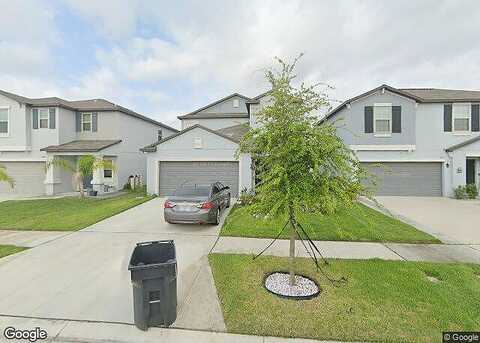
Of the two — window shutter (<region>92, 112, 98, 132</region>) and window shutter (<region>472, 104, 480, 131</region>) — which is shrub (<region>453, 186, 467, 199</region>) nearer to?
window shutter (<region>472, 104, 480, 131</region>)

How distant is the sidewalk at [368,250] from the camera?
21.3 ft

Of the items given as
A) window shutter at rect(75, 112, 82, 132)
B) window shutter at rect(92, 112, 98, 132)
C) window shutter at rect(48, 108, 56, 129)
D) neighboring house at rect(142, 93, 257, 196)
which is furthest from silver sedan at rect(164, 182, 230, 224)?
window shutter at rect(75, 112, 82, 132)

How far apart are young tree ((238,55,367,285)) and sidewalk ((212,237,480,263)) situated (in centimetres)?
227

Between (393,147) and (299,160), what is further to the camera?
(393,147)

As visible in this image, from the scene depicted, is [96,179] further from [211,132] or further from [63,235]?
[63,235]

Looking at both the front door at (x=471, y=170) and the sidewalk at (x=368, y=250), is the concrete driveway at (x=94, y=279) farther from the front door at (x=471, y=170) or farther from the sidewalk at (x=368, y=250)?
the front door at (x=471, y=170)

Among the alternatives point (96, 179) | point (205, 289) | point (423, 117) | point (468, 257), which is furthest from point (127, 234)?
point (423, 117)

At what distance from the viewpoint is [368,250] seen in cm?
695

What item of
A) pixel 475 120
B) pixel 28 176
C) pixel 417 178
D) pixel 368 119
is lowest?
pixel 417 178

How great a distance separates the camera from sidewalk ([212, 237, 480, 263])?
6.49 metres

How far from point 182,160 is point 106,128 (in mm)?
7656

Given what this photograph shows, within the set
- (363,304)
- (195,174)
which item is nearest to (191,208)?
(363,304)

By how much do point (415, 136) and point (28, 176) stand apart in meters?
25.9

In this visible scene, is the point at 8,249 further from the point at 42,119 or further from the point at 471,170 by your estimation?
the point at 471,170
